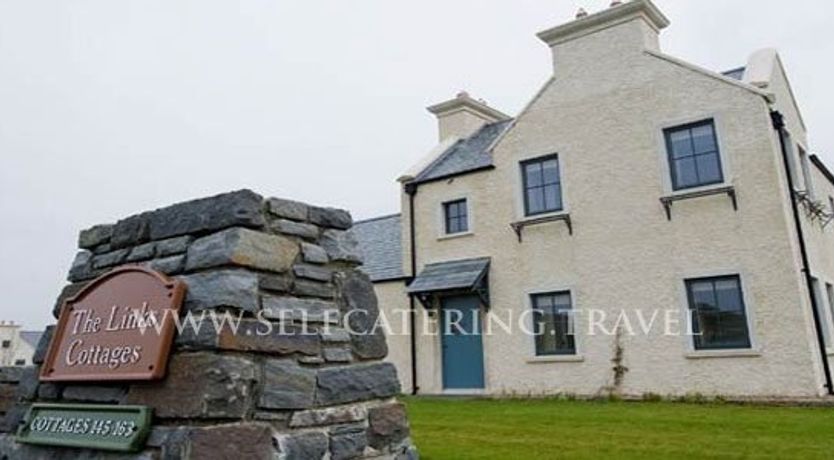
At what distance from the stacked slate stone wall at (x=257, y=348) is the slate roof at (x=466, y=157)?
10.1 meters

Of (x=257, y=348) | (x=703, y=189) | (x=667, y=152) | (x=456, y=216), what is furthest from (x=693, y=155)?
(x=257, y=348)

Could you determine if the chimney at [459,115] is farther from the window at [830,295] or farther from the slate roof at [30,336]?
the slate roof at [30,336]

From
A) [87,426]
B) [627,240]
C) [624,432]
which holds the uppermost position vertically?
[627,240]

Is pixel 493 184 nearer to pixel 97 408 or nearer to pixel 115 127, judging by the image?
pixel 115 127

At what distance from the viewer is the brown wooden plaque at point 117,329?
10.4 ft

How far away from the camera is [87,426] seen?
3.27 meters

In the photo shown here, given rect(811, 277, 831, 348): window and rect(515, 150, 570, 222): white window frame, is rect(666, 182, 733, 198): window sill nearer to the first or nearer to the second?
rect(515, 150, 570, 222): white window frame

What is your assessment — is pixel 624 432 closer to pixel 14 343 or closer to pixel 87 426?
pixel 87 426

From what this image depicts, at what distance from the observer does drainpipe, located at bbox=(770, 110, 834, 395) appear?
9953 mm

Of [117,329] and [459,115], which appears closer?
[117,329]

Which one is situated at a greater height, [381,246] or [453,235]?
[381,246]

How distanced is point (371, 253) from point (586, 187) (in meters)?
6.69

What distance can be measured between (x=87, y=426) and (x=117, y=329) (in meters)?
0.54

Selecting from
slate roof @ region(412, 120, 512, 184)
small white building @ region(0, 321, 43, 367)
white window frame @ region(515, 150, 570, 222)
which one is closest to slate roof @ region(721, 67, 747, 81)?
white window frame @ region(515, 150, 570, 222)
